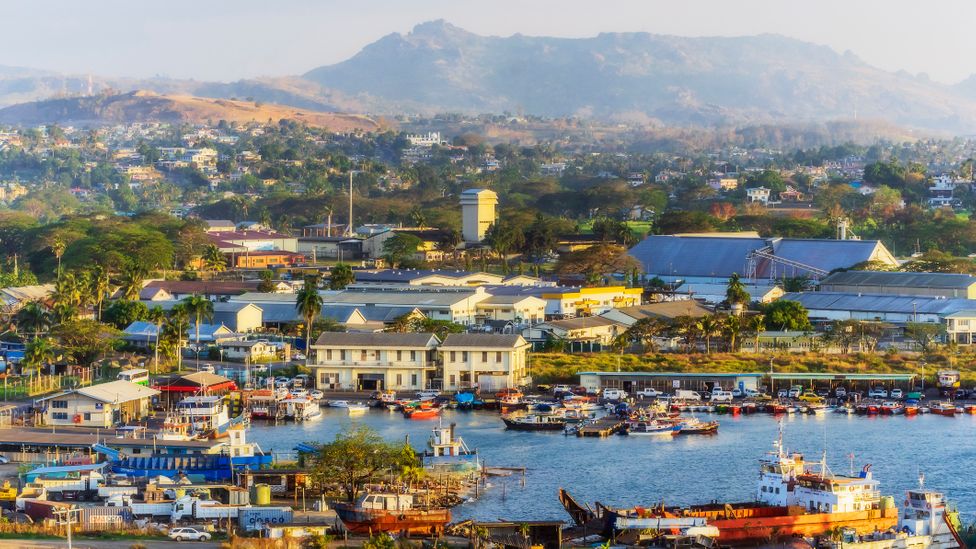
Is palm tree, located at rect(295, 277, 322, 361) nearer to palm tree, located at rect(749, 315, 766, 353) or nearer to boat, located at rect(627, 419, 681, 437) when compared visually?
boat, located at rect(627, 419, 681, 437)

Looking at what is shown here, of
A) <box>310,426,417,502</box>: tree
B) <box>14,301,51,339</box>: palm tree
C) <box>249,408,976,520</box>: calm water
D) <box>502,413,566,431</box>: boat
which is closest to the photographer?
<box>310,426,417,502</box>: tree

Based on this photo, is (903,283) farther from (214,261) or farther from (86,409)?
(86,409)

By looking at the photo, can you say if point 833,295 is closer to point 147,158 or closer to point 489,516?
point 489,516

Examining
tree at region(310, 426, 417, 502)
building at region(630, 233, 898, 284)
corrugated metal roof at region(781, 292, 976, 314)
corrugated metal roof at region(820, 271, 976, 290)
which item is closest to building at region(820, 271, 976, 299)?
corrugated metal roof at region(820, 271, 976, 290)

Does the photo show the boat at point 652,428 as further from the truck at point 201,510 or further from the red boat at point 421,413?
the truck at point 201,510

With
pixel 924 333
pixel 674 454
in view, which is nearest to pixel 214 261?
pixel 924 333

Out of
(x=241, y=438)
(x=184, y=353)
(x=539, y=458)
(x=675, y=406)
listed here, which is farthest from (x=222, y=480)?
(x=184, y=353)
